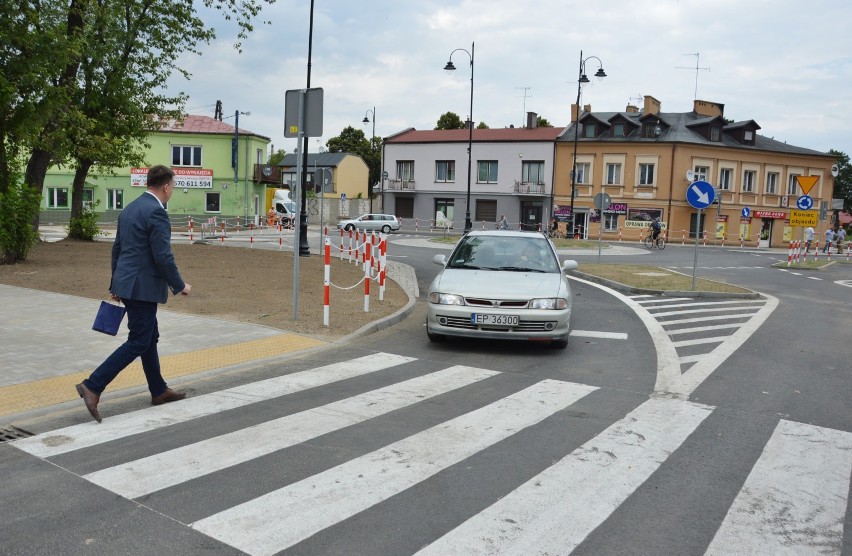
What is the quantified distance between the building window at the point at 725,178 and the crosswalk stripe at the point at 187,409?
52.1 m

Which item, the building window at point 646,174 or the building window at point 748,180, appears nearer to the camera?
the building window at point 646,174

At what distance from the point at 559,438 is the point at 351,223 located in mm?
48046

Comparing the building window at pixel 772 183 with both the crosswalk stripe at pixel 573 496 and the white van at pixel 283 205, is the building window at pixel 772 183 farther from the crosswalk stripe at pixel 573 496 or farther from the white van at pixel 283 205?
the crosswalk stripe at pixel 573 496

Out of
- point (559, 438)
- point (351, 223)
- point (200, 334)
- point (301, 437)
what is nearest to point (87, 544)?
point (301, 437)

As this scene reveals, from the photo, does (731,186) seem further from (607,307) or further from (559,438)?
(559,438)

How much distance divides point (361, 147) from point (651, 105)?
41.3 m

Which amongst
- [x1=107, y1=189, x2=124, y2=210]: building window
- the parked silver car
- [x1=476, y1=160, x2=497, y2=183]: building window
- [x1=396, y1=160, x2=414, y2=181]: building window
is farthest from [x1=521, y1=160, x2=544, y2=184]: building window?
[x1=107, y1=189, x2=124, y2=210]: building window


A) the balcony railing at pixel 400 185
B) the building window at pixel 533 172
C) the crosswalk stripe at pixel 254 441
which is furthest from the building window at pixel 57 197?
the crosswalk stripe at pixel 254 441

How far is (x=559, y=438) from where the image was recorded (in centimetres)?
541

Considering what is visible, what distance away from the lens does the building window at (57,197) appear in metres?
52.5

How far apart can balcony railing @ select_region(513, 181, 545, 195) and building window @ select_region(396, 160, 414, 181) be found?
9.90 meters

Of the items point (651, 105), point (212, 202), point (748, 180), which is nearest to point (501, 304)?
point (212, 202)

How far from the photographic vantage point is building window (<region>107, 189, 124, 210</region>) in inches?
2079

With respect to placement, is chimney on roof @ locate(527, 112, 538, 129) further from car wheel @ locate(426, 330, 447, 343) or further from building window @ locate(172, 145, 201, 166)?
car wheel @ locate(426, 330, 447, 343)
